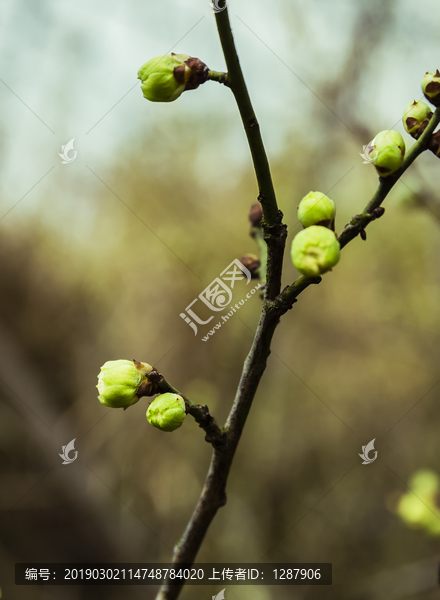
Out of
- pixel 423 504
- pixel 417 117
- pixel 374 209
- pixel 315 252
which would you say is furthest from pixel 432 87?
pixel 423 504

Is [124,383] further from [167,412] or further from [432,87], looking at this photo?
[432,87]

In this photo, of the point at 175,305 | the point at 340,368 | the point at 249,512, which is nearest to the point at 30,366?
the point at 175,305

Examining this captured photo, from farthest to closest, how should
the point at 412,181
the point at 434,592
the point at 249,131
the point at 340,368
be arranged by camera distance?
the point at 340,368 < the point at 434,592 < the point at 412,181 < the point at 249,131

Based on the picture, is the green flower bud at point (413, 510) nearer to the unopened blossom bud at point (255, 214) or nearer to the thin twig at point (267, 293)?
the thin twig at point (267, 293)

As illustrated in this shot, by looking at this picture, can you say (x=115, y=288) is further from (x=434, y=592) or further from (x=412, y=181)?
(x=434, y=592)

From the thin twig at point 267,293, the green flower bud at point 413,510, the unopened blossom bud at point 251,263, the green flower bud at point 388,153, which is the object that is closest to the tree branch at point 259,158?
the thin twig at point 267,293
